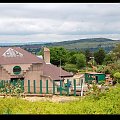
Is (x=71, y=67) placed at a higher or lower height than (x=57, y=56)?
lower

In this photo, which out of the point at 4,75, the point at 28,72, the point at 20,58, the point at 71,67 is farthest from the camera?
the point at 71,67

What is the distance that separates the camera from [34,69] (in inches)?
670

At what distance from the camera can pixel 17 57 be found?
16719mm

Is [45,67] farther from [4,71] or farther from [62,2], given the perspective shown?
[62,2]

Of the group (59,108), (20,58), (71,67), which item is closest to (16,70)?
(20,58)

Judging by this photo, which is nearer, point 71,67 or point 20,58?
point 20,58

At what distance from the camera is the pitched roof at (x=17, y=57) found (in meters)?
16.8

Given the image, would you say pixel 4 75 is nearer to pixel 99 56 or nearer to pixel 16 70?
pixel 16 70

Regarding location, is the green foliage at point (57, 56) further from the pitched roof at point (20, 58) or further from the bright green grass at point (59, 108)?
the bright green grass at point (59, 108)

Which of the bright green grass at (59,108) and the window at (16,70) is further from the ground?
the bright green grass at (59,108)

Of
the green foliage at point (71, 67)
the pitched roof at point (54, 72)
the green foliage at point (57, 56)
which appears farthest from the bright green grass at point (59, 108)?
the green foliage at point (57, 56)

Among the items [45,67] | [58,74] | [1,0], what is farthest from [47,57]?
[1,0]
